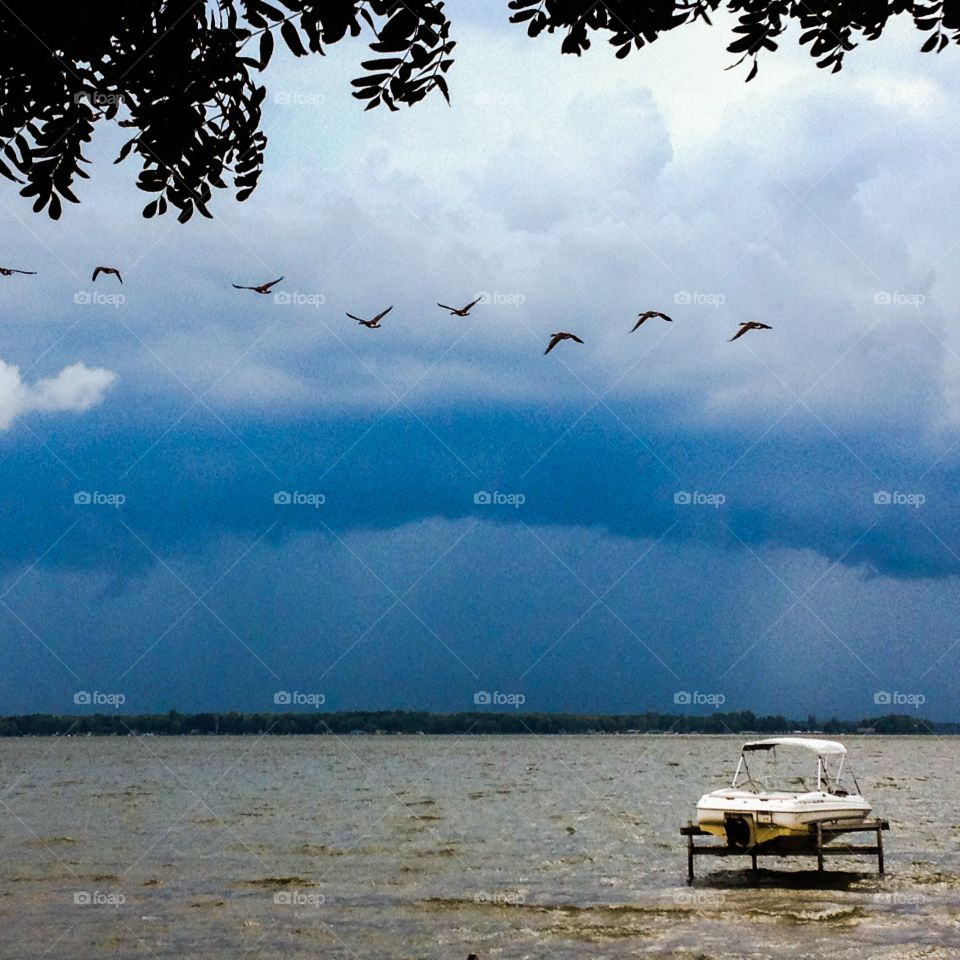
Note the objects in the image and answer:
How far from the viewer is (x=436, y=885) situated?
26.8 meters

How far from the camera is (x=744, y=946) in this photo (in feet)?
65.9

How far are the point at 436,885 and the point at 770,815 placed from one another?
7.89 metres

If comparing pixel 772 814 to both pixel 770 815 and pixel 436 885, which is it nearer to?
pixel 770 815

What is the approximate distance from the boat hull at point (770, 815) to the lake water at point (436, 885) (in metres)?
Answer: 1.09

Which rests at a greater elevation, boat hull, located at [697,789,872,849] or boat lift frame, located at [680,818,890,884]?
boat hull, located at [697,789,872,849]

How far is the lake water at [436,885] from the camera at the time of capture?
20484 mm

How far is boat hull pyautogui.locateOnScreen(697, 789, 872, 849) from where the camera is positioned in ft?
85.9

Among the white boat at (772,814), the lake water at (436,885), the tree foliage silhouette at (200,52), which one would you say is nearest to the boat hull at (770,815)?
the white boat at (772,814)

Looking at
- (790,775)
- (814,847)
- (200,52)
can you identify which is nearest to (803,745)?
(814,847)

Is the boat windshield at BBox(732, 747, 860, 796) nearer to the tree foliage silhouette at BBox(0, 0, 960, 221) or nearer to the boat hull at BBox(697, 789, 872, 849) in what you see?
the boat hull at BBox(697, 789, 872, 849)

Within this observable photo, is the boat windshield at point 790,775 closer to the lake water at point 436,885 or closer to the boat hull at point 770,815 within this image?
the boat hull at point 770,815

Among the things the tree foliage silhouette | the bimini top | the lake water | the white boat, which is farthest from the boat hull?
the tree foliage silhouette

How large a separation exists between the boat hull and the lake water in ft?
3.59

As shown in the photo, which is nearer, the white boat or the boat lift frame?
the boat lift frame
